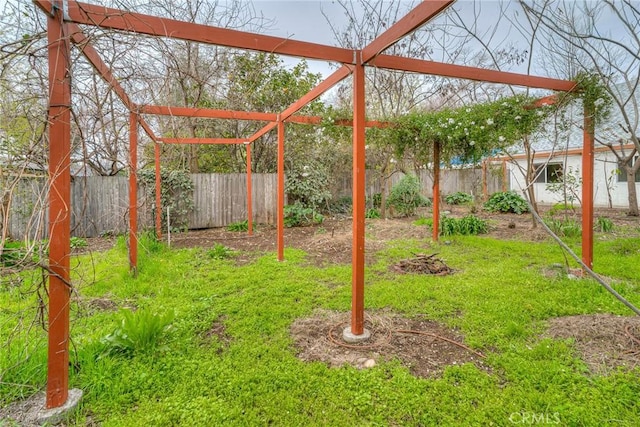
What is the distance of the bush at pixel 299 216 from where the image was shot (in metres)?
8.34

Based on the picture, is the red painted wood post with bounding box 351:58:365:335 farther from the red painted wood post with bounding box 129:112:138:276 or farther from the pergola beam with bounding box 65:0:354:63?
the red painted wood post with bounding box 129:112:138:276

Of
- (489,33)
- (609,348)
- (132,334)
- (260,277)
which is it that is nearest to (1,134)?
(132,334)

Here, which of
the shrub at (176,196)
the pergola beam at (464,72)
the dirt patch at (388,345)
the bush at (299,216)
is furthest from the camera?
the bush at (299,216)

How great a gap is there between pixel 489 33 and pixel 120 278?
6.81m

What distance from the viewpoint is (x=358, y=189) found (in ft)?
7.91

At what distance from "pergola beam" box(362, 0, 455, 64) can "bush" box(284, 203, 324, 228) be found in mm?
6176

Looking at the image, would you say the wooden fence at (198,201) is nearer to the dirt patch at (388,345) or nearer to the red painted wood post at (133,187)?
the red painted wood post at (133,187)

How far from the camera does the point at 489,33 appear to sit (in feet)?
16.8

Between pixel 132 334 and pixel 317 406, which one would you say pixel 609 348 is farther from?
pixel 132 334

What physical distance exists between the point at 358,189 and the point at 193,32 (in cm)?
158

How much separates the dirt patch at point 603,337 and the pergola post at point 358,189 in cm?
161

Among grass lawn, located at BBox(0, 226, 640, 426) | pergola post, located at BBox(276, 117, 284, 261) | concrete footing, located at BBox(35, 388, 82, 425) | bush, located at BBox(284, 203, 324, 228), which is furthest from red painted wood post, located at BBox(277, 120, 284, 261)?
Result: concrete footing, located at BBox(35, 388, 82, 425)

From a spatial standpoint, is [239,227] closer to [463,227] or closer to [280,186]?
[280,186]

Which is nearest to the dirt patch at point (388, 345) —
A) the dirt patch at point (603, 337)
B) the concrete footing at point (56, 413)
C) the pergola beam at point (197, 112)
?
the dirt patch at point (603, 337)
